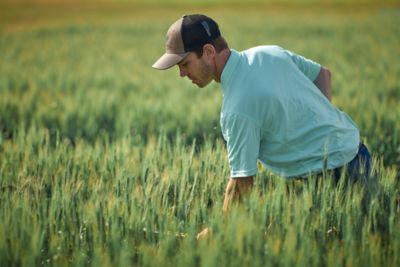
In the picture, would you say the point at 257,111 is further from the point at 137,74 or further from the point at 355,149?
the point at 137,74

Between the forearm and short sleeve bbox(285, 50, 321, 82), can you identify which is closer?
the forearm

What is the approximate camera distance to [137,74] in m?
8.55

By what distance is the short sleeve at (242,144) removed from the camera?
2102 millimetres

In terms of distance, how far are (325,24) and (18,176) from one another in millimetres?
17994

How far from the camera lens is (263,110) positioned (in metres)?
2.18

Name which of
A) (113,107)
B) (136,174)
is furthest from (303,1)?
(136,174)

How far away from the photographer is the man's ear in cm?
220

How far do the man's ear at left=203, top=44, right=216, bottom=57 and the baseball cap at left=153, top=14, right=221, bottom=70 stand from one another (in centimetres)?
2

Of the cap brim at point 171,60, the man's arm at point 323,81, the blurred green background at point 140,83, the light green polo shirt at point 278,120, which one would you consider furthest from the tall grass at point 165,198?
the cap brim at point 171,60

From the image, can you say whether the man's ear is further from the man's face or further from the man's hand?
the man's hand

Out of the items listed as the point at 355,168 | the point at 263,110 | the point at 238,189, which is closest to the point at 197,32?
the point at 263,110

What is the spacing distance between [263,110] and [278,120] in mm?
102

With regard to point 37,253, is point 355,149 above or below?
above

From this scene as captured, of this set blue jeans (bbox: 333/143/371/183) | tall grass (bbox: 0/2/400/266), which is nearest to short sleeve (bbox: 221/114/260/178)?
tall grass (bbox: 0/2/400/266)
